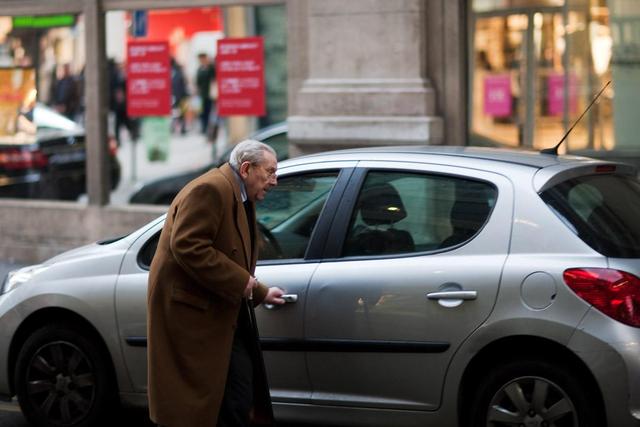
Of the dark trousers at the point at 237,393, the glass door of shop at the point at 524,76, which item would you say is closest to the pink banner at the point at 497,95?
the glass door of shop at the point at 524,76

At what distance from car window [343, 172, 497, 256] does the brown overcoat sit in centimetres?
78

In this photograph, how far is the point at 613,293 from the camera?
5.09m

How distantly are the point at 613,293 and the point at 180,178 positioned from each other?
25.8 ft

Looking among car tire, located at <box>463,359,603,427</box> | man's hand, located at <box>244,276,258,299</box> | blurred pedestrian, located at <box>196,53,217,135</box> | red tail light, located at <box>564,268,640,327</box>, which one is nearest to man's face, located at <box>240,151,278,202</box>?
man's hand, located at <box>244,276,258,299</box>

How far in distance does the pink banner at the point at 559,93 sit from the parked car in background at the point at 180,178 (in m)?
2.53

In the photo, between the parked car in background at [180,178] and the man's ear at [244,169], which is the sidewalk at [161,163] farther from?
the man's ear at [244,169]

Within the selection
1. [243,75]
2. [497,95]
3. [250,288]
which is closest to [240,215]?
[250,288]

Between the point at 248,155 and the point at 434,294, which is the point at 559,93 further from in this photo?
the point at 248,155

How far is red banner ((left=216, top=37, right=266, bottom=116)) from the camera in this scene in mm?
12039

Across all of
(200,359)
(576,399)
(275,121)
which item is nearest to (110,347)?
(200,359)

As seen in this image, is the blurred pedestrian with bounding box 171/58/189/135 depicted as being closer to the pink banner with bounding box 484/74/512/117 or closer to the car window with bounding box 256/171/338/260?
the pink banner with bounding box 484/74/512/117

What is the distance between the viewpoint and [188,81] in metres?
12.4

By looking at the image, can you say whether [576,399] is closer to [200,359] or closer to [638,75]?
[200,359]

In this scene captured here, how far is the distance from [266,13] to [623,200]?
6884mm
